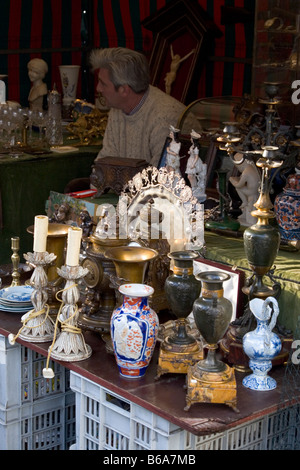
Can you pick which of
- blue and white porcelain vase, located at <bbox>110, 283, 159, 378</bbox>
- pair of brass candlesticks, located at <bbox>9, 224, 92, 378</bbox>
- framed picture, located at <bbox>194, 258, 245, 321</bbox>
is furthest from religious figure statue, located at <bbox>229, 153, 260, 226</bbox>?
blue and white porcelain vase, located at <bbox>110, 283, 159, 378</bbox>

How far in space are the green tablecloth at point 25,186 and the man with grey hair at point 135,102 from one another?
0.59 meters

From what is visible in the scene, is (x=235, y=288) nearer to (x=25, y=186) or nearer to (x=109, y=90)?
(x=109, y=90)

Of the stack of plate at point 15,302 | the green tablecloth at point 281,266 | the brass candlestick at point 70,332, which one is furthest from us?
the stack of plate at point 15,302

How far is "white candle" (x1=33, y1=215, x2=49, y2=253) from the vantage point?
347cm

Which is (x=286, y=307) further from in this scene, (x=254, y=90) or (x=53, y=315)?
(x=254, y=90)

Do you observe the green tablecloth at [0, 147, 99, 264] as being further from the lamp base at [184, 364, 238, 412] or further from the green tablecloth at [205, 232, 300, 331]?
the lamp base at [184, 364, 238, 412]

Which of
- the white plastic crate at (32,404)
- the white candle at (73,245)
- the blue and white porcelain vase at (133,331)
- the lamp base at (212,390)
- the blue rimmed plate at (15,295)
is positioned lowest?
the white plastic crate at (32,404)

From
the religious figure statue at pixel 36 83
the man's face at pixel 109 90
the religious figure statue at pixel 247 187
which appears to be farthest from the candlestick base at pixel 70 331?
the religious figure statue at pixel 36 83

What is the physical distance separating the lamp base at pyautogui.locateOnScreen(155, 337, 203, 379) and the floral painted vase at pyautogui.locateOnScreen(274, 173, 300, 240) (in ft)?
2.69

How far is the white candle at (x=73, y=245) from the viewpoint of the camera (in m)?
3.34

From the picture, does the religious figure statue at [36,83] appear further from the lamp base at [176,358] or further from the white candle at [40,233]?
the lamp base at [176,358]

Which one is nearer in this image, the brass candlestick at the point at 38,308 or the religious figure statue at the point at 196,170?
the brass candlestick at the point at 38,308

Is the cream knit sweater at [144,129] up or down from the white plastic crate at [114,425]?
up

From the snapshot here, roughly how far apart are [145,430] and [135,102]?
2.80 metres
